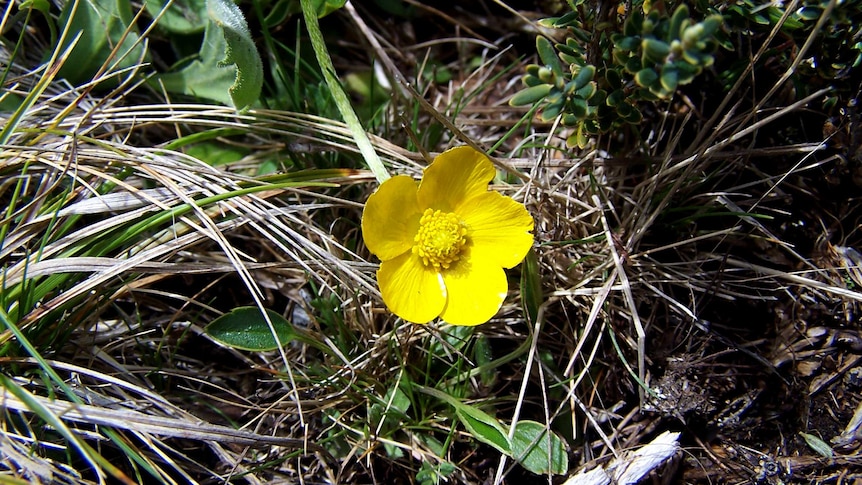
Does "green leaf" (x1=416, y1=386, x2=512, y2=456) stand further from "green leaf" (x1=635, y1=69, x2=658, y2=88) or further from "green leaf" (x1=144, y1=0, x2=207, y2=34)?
"green leaf" (x1=144, y1=0, x2=207, y2=34)

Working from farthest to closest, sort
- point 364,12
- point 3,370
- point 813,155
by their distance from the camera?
point 364,12, point 813,155, point 3,370

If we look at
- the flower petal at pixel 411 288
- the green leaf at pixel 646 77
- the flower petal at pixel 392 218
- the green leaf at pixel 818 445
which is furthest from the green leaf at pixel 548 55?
the green leaf at pixel 818 445

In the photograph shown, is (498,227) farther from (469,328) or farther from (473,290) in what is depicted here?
(469,328)

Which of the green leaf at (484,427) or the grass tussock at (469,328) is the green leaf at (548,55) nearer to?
the grass tussock at (469,328)

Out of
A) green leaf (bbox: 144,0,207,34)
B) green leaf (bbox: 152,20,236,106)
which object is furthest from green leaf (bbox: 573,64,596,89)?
green leaf (bbox: 144,0,207,34)

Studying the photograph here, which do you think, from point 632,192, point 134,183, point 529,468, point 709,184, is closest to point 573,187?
point 632,192

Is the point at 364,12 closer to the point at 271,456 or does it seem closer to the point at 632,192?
the point at 632,192
